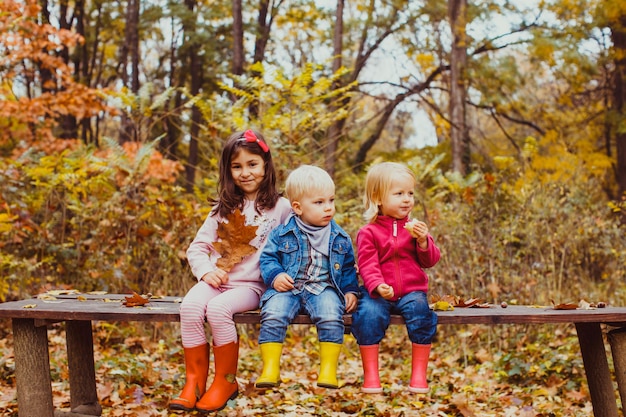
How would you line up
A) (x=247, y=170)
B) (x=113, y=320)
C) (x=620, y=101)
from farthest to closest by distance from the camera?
(x=620, y=101) → (x=247, y=170) → (x=113, y=320)

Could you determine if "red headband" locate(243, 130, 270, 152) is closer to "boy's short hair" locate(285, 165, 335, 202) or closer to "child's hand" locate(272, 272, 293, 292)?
"boy's short hair" locate(285, 165, 335, 202)

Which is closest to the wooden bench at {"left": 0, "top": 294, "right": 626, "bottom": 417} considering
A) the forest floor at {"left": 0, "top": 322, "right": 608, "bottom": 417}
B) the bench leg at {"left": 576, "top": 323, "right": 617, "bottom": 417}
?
the bench leg at {"left": 576, "top": 323, "right": 617, "bottom": 417}

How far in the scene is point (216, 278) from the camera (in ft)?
10.8

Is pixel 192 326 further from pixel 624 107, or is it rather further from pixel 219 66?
pixel 219 66

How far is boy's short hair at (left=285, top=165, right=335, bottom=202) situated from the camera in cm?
318

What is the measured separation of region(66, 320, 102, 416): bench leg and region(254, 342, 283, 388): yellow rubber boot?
4.37 feet

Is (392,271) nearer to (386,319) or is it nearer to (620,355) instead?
(386,319)

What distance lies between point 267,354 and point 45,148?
1043 centimetres

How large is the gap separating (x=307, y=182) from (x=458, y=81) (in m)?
9.05

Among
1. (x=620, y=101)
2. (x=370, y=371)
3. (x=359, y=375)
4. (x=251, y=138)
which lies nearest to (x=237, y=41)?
(x=620, y=101)

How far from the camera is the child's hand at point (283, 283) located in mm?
3084

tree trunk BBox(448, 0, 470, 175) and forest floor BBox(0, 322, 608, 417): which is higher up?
tree trunk BBox(448, 0, 470, 175)

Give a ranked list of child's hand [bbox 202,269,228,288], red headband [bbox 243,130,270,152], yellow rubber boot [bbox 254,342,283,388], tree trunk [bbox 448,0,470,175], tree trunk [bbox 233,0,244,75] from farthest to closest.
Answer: tree trunk [bbox 233,0,244,75], tree trunk [bbox 448,0,470,175], red headband [bbox 243,130,270,152], child's hand [bbox 202,269,228,288], yellow rubber boot [bbox 254,342,283,388]

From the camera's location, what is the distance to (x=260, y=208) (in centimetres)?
352
